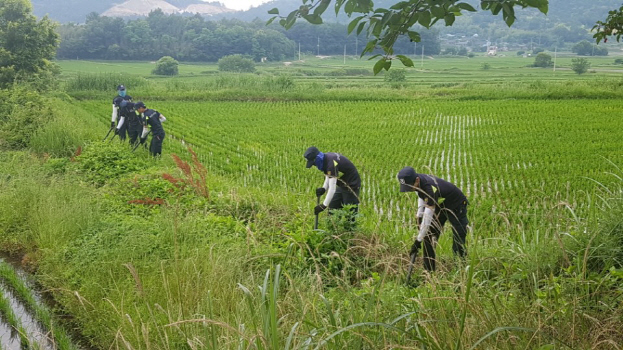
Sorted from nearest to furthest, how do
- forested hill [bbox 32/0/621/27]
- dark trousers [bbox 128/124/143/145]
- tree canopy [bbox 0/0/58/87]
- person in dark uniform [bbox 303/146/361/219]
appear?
person in dark uniform [bbox 303/146/361/219]
dark trousers [bbox 128/124/143/145]
tree canopy [bbox 0/0/58/87]
forested hill [bbox 32/0/621/27]

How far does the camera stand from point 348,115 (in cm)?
2323

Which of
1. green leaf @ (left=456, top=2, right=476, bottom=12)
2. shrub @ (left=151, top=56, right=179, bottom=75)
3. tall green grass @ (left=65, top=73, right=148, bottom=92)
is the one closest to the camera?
green leaf @ (left=456, top=2, right=476, bottom=12)

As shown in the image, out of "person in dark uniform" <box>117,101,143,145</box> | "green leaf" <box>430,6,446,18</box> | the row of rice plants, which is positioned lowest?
the row of rice plants

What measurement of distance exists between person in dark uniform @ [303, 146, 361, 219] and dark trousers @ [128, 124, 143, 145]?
24.2 feet

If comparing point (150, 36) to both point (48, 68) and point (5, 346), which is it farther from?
point (5, 346)

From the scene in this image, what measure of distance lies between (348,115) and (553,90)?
12.5 m

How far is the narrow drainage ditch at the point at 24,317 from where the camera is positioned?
5355mm

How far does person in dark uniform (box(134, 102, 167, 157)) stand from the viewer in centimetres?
1258

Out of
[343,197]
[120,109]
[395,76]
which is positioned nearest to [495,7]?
[343,197]

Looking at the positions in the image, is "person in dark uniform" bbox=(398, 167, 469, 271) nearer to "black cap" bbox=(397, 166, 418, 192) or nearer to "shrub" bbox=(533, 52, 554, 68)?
"black cap" bbox=(397, 166, 418, 192)

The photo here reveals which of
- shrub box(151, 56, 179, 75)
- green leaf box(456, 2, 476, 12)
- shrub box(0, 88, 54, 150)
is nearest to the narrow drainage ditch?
green leaf box(456, 2, 476, 12)

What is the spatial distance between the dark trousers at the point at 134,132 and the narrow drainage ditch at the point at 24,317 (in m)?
6.70

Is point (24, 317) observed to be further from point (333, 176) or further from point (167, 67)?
point (167, 67)

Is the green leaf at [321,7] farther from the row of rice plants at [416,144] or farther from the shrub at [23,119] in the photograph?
the shrub at [23,119]
